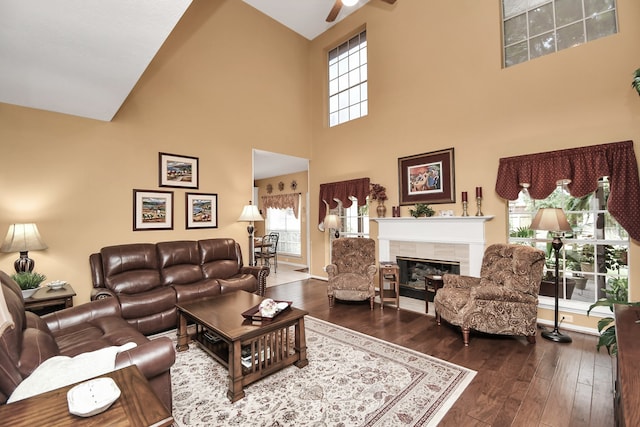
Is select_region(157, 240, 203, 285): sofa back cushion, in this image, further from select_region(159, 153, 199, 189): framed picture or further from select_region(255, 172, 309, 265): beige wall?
select_region(255, 172, 309, 265): beige wall

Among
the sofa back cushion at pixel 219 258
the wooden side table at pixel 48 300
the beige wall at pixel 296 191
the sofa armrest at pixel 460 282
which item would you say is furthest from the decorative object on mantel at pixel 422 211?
the wooden side table at pixel 48 300

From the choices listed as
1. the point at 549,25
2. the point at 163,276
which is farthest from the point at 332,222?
the point at 549,25

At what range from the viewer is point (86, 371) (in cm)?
147

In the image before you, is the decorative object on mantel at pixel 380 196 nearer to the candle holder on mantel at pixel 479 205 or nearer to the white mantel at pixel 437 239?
the white mantel at pixel 437 239

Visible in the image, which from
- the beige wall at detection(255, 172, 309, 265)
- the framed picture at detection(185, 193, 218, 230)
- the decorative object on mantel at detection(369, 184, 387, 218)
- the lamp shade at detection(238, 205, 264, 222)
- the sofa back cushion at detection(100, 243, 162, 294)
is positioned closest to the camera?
the sofa back cushion at detection(100, 243, 162, 294)

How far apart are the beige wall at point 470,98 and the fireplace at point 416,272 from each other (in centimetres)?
86

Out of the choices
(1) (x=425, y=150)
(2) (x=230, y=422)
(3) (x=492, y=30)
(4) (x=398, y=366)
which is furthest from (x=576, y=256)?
(2) (x=230, y=422)

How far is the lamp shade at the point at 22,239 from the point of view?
3.05 metres

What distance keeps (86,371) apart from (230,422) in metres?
0.96

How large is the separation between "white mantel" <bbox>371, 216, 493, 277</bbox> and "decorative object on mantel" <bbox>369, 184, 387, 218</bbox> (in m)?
0.15

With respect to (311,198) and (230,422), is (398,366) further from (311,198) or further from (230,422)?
(311,198)

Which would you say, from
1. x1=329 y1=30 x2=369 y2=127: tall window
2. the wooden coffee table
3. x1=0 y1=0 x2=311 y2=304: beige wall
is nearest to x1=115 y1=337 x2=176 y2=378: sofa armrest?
the wooden coffee table

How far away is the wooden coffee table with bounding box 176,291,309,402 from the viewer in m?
2.19

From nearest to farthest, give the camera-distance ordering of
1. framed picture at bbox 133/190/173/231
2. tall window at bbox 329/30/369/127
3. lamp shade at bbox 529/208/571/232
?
lamp shade at bbox 529/208/571/232, framed picture at bbox 133/190/173/231, tall window at bbox 329/30/369/127
